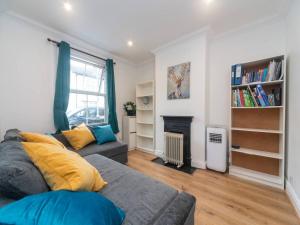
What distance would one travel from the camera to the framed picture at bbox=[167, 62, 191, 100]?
2828 millimetres

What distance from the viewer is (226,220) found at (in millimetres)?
1403

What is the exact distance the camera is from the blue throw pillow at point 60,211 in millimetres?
529

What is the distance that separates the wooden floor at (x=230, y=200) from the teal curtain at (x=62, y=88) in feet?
6.29

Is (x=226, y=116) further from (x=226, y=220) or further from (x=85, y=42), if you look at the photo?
(x=85, y=42)

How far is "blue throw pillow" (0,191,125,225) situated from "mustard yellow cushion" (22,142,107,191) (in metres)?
0.16

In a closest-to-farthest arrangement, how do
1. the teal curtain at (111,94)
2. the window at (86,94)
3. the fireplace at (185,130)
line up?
the fireplace at (185,130)
the window at (86,94)
the teal curtain at (111,94)

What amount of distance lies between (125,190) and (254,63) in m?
2.69

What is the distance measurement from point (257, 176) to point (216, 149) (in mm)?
687

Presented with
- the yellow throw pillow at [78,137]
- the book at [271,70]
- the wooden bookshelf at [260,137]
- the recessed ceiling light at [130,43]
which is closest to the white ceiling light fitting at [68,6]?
the recessed ceiling light at [130,43]

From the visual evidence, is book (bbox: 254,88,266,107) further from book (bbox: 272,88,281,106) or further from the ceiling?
the ceiling

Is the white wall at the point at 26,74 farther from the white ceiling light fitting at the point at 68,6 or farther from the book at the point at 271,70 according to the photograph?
the book at the point at 271,70

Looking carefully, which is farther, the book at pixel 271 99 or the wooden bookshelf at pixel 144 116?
the wooden bookshelf at pixel 144 116

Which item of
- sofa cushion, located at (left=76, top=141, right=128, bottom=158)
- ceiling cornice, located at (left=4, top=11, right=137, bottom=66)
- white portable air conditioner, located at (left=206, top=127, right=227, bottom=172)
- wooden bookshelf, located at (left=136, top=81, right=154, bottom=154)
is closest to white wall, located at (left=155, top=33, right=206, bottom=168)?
white portable air conditioner, located at (left=206, top=127, right=227, bottom=172)

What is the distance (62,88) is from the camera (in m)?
2.62
